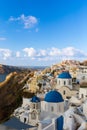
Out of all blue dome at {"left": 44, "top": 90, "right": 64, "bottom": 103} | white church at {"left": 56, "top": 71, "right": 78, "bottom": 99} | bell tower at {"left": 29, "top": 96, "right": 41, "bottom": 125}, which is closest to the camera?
bell tower at {"left": 29, "top": 96, "right": 41, "bottom": 125}

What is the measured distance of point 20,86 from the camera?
233cm

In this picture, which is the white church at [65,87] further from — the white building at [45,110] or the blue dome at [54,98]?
the blue dome at [54,98]

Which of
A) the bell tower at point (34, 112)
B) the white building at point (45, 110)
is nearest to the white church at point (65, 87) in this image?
the white building at point (45, 110)

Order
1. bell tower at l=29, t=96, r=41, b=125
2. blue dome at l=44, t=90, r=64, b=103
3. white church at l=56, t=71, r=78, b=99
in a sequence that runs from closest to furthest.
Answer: bell tower at l=29, t=96, r=41, b=125, blue dome at l=44, t=90, r=64, b=103, white church at l=56, t=71, r=78, b=99

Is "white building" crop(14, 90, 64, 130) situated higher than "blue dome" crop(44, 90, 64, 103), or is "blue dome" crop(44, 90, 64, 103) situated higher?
"blue dome" crop(44, 90, 64, 103)

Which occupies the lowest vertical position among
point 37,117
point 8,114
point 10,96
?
point 37,117

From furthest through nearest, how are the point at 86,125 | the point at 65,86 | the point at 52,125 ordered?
the point at 65,86 → the point at 52,125 → the point at 86,125

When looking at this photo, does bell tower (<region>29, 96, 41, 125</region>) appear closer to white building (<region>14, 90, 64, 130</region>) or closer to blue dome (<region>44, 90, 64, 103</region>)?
white building (<region>14, 90, 64, 130</region>)

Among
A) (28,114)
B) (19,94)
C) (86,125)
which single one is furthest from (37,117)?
(19,94)

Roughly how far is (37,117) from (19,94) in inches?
293

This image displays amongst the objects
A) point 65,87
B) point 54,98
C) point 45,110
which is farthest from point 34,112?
point 65,87

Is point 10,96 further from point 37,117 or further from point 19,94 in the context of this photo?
point 37,117

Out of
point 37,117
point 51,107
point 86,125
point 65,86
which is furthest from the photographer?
point 65,86

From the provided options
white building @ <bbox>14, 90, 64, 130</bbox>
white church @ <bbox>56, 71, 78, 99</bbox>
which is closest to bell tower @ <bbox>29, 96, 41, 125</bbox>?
white building @ <bbox>14, 90, 64, 130</bbox>
